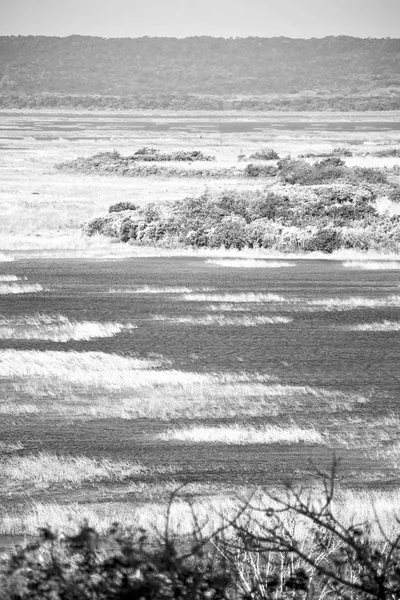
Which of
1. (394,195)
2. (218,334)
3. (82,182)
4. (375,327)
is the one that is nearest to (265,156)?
(82,182)

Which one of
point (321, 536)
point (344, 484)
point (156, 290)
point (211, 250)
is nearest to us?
point (321, 536)

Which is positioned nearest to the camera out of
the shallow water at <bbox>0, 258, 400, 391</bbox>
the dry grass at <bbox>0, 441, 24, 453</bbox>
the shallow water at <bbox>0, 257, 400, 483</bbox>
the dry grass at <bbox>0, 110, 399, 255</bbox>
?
the dry grass at <bbox>0, 441, 24, 453</bbox>

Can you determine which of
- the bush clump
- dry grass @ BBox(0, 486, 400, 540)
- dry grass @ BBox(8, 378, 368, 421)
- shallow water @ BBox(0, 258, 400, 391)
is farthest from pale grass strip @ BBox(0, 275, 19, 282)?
the bush clump

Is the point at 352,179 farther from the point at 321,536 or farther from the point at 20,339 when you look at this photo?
the point at 321,536

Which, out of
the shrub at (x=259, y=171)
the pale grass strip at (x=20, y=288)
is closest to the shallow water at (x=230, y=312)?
the pale grass strip at (x=20, y=288)

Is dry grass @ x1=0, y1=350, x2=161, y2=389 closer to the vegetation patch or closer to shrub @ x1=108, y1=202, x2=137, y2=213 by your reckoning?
the vegetation patch

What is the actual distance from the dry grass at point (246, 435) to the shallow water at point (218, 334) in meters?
0.24

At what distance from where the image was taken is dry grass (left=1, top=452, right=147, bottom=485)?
42.1 feet

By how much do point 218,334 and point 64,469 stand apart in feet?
30.0

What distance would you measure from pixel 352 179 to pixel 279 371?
3613cm

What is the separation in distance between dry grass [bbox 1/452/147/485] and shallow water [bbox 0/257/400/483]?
0.41 metres

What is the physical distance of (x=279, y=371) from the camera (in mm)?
18547

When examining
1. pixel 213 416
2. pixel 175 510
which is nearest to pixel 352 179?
pixel 213 416

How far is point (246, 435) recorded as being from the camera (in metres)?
14.6
